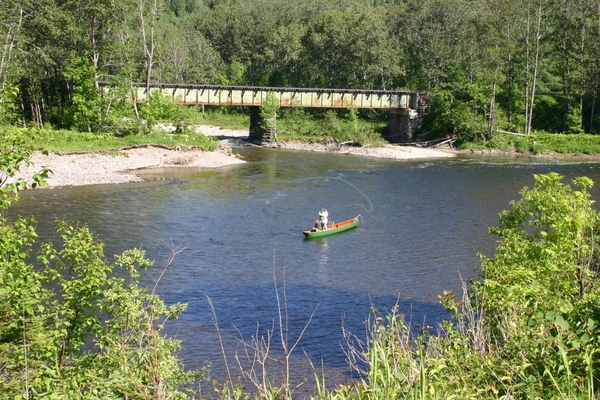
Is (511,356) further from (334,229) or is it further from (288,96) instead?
(288,96)

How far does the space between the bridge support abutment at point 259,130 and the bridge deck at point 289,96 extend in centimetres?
197

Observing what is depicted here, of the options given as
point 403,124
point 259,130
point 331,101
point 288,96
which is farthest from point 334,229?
point 403,124

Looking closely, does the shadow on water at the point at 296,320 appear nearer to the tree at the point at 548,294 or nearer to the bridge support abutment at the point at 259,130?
the tree at the point at 548,294

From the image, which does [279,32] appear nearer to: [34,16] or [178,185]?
[34,16]

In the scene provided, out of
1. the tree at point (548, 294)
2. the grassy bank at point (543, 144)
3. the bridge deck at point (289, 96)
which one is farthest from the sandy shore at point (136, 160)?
the tree at point (548, 294)

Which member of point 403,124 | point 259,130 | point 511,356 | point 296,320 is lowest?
point 296,320

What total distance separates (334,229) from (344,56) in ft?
177

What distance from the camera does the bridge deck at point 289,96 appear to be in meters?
65.7

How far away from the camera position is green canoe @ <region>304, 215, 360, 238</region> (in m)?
31.8

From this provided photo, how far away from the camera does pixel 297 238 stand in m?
31.8

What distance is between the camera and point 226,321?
21422 mm

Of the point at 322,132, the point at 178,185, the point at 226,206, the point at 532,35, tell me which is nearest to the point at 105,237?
the point at 226,206

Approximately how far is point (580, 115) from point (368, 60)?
25494 mm

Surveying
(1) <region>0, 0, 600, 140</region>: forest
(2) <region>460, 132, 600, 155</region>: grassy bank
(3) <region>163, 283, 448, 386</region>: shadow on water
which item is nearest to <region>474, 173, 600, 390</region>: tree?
(3) <region>163, 283, 448, 386</region>: shadow on water
